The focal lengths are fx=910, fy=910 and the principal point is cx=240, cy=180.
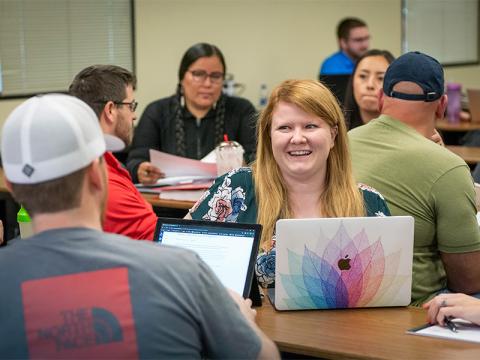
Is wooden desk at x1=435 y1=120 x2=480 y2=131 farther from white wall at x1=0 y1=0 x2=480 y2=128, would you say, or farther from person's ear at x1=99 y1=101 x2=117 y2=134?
person's ear at x1=99 y1=101 x2=117 y2=134

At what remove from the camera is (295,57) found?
8.04 metres

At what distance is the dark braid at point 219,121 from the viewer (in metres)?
5.06

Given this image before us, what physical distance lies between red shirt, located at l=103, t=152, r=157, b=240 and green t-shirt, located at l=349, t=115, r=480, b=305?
757 mm

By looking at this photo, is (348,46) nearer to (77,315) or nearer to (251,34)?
(251,34)

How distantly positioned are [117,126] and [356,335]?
53.8 inches

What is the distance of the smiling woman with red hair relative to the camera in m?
2.86

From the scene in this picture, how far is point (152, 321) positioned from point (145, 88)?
5.22 meters

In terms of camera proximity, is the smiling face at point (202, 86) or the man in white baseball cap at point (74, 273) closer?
the man in white baseball cap at point (74, 273)

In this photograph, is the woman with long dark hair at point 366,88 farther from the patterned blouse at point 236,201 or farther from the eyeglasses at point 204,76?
the patterned blouse at point 236,201

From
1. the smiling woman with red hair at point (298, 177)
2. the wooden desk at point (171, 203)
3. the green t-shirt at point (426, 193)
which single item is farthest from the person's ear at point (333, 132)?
the wooden desk at point (171, 203)

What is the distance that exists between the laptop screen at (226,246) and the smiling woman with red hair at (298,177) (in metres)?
0.40

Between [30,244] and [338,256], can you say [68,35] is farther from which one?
[30,244]

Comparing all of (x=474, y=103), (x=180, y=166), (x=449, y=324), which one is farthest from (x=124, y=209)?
(x=474, y=103)

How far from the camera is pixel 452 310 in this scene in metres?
2.37
